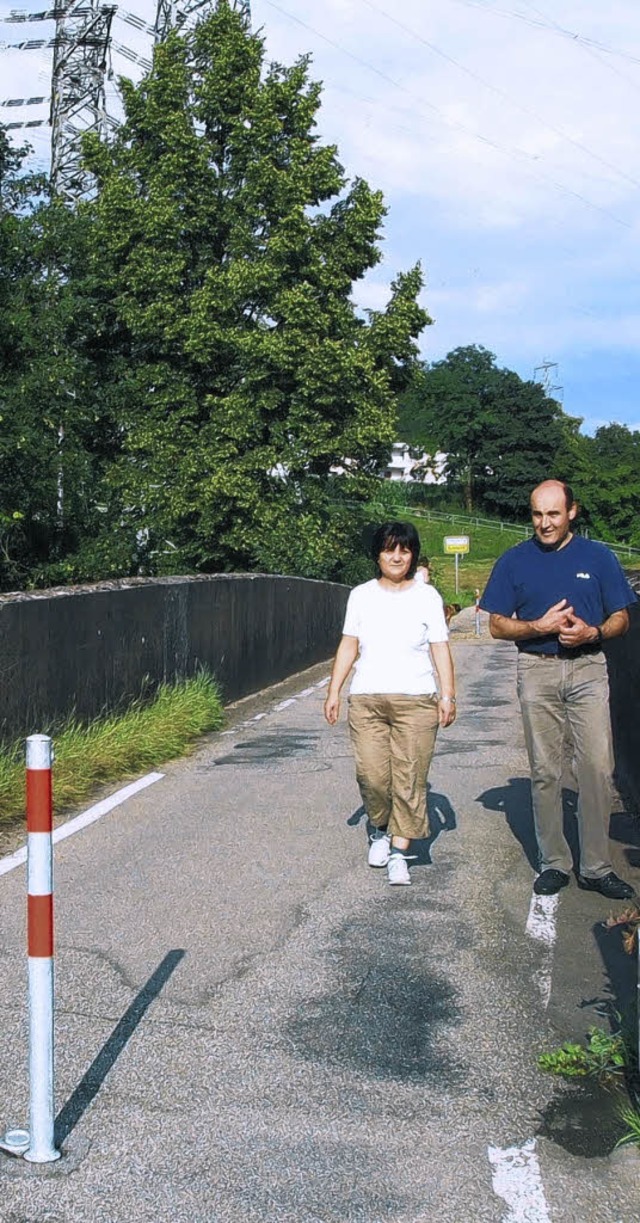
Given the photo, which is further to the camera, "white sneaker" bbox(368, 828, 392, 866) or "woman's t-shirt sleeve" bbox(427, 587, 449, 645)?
"white sneaker" bbox(368, 828, 392, 866)

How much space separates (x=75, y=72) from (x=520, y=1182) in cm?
4142

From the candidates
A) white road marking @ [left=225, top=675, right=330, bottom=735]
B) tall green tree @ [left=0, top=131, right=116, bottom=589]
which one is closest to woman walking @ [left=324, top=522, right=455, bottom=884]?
white road marking @ [left=225, top=675, right=330, bottom=735]

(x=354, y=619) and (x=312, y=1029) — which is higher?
(x=354, y=619)

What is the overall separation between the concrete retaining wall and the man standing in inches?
169

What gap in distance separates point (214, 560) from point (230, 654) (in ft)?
53.5

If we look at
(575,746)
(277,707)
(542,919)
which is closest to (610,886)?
(542,919)

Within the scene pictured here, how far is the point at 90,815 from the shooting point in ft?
29.3

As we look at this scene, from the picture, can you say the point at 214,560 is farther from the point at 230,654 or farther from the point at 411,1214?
the point at 411,1214

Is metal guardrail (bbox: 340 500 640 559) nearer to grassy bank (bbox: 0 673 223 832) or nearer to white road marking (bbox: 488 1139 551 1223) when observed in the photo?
grassy bank (bbox: 0 673 223 832)

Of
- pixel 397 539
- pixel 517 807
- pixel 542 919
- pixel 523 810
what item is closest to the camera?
pixel 542 919

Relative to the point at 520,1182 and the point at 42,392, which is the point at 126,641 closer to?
the point at 520,1182

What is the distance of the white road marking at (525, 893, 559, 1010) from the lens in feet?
17.3

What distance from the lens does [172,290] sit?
33031 mm

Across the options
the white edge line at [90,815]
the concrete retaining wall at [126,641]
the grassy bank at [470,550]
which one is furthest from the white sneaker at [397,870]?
the grassy bank at [470,550]
